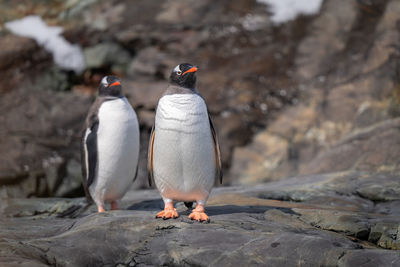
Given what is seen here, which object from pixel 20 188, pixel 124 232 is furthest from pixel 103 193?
pixel 20 188

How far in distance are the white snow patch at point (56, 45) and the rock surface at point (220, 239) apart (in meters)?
7.45

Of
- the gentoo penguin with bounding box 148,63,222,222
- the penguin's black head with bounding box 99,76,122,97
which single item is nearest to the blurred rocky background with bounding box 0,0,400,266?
the gentoo penguin with bounding box 148,63,222,222

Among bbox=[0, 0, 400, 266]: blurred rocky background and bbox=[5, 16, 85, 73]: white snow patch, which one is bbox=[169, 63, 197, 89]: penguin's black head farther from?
bbox=[5, 16, 85, 73]: white snow patch

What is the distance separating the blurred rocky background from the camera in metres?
5.10

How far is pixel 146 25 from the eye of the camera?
40.4 ft

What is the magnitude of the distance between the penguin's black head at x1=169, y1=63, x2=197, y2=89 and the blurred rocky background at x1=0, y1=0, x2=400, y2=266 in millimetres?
1129

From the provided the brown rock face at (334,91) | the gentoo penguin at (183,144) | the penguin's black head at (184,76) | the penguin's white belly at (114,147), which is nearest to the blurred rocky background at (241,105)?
the brown rock face at (334,91)

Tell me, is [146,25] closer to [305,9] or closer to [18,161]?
[305,9]

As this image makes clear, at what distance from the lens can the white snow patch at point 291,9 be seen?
11.8 meters

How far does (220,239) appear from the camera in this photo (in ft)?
11.6

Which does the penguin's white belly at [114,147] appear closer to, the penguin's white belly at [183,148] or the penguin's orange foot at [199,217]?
the penguin's white belly at [183,148]

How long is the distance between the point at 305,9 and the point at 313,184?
672 centimetres

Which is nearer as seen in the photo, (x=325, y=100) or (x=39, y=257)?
(x=39, y=257)

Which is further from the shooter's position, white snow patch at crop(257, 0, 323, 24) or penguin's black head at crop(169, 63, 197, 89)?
white snow patch at crop(257, 0, 323, 24)
